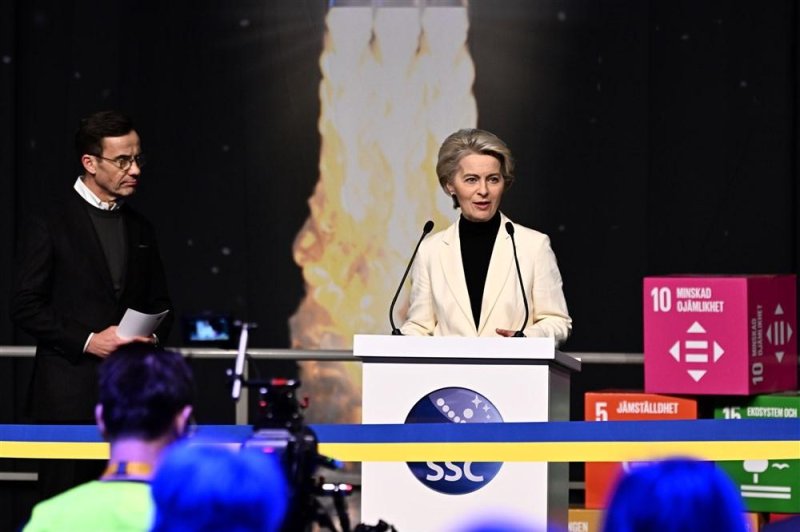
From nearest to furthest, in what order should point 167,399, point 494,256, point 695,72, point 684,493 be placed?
point 684,493 < point 167,399 < point 494,256 < point 695,72

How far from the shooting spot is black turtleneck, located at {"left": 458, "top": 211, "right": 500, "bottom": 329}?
15.8 ft

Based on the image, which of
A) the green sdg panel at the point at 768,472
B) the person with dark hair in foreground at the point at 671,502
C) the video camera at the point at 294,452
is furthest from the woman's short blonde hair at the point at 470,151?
the person with dark hair in foreground at the point at 671,502

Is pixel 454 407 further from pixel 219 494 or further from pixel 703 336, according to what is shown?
pixel 219 494

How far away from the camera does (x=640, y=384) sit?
707cm

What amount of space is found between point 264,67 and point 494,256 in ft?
8.69

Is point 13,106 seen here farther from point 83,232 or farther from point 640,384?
point 640,384

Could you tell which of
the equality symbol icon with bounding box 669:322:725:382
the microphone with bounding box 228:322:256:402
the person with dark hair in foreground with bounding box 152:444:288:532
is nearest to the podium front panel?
the microphone with bounding box 228:322:256:402

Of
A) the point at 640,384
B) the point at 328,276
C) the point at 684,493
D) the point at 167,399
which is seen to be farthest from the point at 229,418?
the point at 684,493

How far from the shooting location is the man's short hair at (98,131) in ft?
16.5

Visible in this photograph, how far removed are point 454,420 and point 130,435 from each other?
1.87 metres

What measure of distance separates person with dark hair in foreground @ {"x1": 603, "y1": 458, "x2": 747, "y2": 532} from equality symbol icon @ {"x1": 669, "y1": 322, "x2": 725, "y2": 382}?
384 cm

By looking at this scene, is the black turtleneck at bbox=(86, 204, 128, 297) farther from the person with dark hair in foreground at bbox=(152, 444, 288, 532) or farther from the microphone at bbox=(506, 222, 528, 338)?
the person with dark hair in foreground at bbox=(152, 444, 288, 532)

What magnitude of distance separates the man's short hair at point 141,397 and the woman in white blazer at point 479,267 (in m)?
2.14

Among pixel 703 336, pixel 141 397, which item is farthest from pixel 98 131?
pixel 141 397
